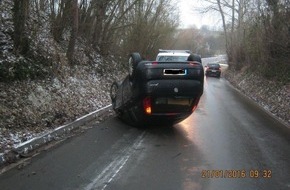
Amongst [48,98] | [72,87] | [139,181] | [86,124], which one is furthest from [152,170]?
[72,87]

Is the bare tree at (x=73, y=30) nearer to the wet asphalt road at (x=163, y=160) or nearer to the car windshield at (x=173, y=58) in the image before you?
the car windshield at (x=173, y=58)

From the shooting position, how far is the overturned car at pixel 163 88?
1029cm

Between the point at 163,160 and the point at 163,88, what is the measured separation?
2.56m

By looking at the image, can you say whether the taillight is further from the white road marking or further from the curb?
the curb

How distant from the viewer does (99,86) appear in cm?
1900

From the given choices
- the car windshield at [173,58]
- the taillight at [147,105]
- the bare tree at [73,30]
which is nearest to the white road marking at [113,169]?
the taillight at [147,105]

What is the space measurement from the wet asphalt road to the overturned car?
0.53 meters

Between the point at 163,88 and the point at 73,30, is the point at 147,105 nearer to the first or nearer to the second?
the point at 163,88

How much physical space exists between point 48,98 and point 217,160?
606cm

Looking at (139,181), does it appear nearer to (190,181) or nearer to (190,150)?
(190,181)

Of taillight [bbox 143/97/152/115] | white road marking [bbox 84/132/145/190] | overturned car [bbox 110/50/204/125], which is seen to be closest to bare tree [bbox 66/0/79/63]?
overturned car [bbox 110/50/204/125]

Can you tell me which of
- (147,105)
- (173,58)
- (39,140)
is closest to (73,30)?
(173,58)

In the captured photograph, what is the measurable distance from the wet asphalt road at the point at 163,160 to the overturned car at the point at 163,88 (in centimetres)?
53

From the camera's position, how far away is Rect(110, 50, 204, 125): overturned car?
33.8 feet
